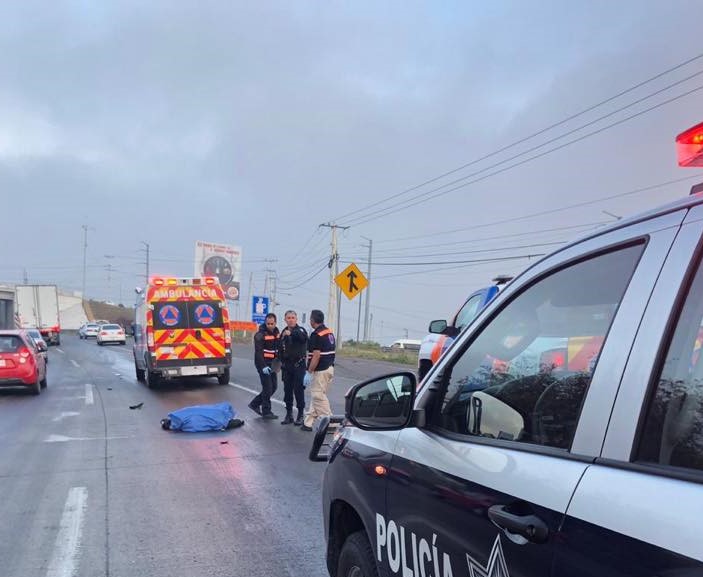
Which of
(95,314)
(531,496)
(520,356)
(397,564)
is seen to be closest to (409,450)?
(397,564)

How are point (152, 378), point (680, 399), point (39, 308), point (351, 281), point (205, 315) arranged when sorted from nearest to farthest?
point (680, 399) → point (152, 378) → point (205, 315) → point (351, 281) → point (39, 308)

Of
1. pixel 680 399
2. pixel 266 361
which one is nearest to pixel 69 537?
pixel 680 399

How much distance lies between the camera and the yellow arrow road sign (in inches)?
939

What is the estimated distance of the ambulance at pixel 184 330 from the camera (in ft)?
54.5

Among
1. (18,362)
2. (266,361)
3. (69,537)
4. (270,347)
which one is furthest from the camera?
(18,362)

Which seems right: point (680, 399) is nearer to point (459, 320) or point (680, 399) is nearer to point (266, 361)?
point (459, 320)

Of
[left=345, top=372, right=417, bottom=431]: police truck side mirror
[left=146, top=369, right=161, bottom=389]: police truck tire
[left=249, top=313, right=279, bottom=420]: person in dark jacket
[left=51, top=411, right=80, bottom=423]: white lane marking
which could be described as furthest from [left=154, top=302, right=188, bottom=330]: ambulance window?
[left=345, top=372, right=417, bottom=431]: police truck side mirror

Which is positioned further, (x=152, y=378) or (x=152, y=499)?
(x=152, y=378)

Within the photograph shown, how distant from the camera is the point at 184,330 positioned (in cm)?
1700

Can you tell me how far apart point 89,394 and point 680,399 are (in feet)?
51.2

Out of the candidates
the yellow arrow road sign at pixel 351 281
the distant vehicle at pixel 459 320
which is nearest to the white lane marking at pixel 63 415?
the distant vehicle at pixel 459 320

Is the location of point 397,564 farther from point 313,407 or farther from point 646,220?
point 313,407

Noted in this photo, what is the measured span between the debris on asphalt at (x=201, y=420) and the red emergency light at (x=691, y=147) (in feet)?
28.4

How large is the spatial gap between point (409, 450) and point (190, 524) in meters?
3.63
